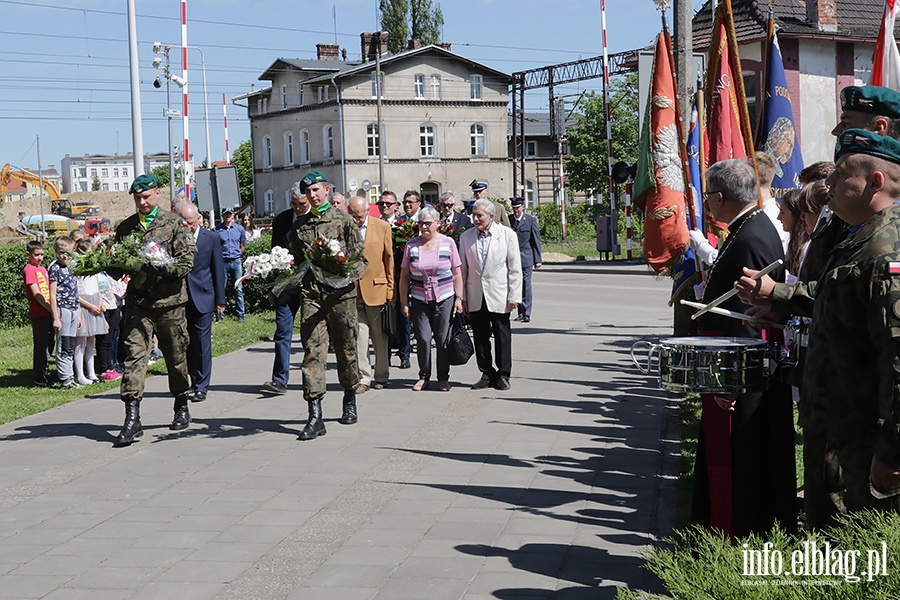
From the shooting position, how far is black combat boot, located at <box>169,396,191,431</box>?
9625 millimetres

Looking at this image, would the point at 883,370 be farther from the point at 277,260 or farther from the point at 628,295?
the point at 628,295

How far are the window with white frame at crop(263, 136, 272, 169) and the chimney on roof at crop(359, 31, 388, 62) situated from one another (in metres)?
8.96

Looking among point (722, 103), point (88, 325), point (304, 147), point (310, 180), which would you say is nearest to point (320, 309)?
point (310, 180)

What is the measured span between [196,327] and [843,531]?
899cm

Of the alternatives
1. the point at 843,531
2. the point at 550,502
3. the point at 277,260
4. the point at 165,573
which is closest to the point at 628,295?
the point at 277,260

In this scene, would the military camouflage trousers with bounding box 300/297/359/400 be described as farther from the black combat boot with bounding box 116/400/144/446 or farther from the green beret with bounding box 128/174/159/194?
the green beret with bounding box 128/174/159/194

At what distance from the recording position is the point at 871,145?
149 inches

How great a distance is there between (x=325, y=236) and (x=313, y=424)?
1.59 metres

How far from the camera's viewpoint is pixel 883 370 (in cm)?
356

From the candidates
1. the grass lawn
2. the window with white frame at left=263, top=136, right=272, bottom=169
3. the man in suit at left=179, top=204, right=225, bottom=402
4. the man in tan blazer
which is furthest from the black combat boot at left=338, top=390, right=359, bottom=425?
the window with white frame at left=263, top=136, right=272, bottom=169

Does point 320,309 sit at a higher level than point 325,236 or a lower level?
lower

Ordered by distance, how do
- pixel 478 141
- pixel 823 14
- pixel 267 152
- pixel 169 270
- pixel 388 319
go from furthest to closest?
pixel 267 152
pixel 478 141
pixel 823 14
pixel 388 319
pixel 169 270

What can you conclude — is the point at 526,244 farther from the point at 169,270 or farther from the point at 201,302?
the point at 169,270

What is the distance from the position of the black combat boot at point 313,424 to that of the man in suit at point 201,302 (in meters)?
2.62
